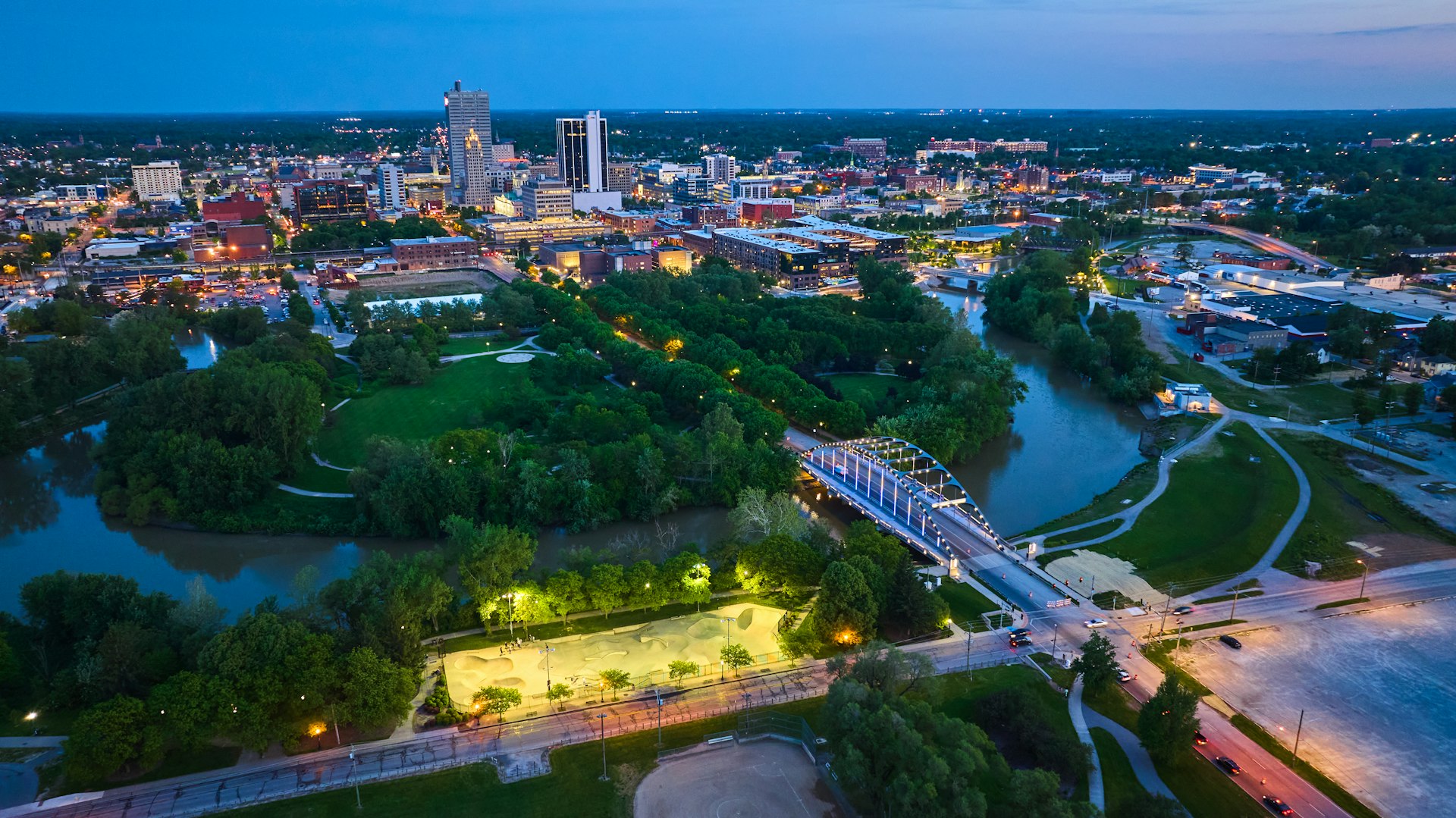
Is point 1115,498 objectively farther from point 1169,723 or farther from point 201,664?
point 201,664

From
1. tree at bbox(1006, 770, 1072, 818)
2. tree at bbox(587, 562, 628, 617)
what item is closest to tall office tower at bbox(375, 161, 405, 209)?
tree at bbox(587, 562, 628, 617)

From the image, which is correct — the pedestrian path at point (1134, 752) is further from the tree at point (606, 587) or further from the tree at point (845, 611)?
the tree at point (606, 587)

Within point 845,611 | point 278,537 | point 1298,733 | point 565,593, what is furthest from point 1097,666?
point 278,537

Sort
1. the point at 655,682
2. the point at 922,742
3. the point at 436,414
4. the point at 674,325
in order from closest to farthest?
the point at 922,742 < the point at 655,682 < the point at 436,414 < the point at 674,325

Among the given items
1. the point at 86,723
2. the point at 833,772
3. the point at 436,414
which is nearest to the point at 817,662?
the point at 833,772

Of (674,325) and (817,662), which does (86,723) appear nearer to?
(817,662)

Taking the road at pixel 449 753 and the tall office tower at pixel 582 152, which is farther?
the tall office tower at pixel 582 152

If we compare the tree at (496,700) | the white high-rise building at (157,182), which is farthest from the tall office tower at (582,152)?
the tree at (496,700)
